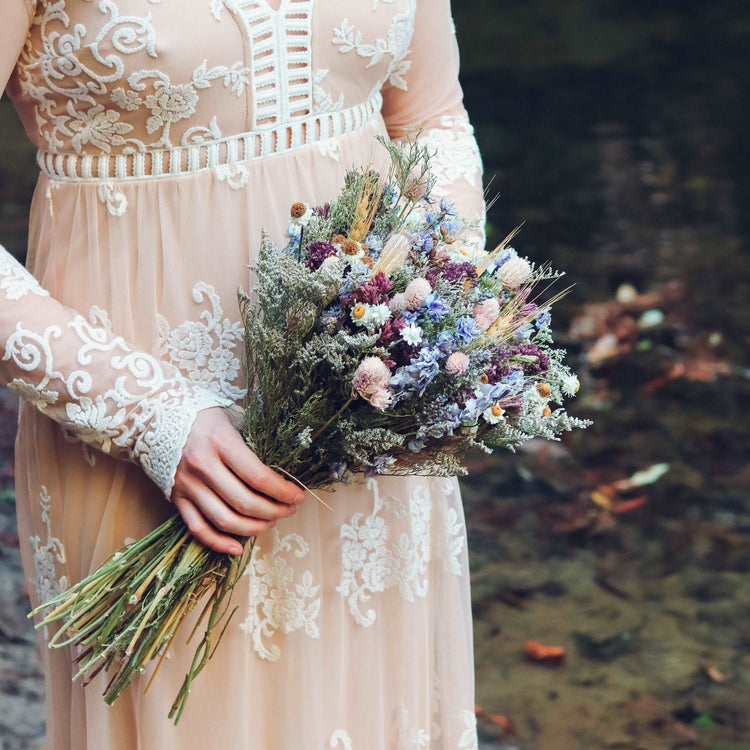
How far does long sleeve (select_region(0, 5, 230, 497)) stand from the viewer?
125 cm

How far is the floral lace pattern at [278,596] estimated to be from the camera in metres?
1.48

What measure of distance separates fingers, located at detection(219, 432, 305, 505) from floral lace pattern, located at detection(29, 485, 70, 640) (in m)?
0.37

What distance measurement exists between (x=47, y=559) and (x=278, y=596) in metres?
0.35

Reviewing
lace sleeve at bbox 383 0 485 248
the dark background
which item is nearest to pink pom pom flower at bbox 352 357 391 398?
lace sleeve at bbox 383 0 485 248

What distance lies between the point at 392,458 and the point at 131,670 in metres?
0.45

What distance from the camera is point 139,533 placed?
141 cm

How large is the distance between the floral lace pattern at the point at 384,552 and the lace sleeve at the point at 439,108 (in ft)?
1.46

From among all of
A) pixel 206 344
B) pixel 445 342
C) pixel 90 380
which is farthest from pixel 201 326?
pixel 445 342

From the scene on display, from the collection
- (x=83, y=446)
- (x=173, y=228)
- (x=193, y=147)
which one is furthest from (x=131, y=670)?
(x=193, y=147)

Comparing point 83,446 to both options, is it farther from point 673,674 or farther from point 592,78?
point 592,78

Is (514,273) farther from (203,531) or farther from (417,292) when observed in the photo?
(203,531)

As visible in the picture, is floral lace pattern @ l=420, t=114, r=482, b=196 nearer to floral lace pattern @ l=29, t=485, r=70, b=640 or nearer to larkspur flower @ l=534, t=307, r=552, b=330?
larkspur flower @ l=534, t=307, r=552, b=330

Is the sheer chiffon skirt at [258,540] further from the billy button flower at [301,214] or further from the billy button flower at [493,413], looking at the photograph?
the billy button flower at [493,413]

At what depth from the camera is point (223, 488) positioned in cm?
125
